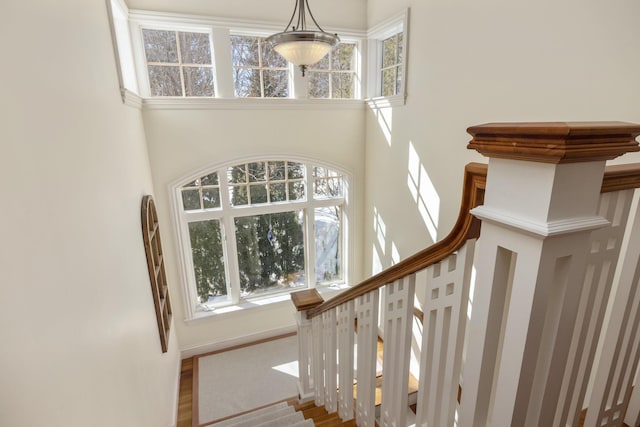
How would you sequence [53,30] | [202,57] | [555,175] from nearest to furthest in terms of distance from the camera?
[555,175] < [53,30] < [202,57]

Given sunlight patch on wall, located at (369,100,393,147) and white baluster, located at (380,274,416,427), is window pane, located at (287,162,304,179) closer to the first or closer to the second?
sunlight patch on wall, located at (369,100,393,147)

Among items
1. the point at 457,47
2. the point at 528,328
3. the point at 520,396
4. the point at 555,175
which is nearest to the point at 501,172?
the point at 555,175

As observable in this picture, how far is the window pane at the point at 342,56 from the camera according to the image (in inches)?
165

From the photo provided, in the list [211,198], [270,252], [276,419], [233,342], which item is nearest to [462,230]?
[276,419]

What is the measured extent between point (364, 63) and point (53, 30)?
135 inches

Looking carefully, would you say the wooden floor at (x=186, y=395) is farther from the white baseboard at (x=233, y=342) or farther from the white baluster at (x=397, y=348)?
the white baluster at (x=397, y=348)

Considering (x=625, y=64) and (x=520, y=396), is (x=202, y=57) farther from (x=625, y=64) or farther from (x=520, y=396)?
(x=520, y=396)

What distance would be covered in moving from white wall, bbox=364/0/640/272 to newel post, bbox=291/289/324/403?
4.95ft

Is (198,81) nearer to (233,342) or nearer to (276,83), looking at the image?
(276,83)

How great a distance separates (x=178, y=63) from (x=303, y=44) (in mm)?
2135

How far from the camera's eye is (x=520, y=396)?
0.71m

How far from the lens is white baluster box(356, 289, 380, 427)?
1509 millimetres

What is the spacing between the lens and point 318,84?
419 cm

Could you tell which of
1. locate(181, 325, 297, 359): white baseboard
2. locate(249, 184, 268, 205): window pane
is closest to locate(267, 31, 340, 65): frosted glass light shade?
locate(249, 184, 268, 205): window pane
